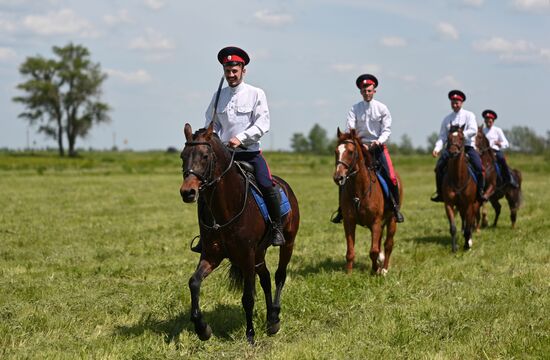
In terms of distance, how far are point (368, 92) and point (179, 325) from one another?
5.93 meters

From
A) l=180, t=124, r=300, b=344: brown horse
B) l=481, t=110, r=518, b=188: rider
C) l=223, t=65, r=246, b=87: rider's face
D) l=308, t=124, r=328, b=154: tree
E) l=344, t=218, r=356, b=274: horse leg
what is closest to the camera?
l=180, t=124, r=300, b=344: brown horse

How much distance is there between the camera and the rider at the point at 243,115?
7535 mm

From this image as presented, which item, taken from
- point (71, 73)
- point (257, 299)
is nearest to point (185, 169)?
point (257, 299)

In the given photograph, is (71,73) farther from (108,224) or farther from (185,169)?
(185,169)

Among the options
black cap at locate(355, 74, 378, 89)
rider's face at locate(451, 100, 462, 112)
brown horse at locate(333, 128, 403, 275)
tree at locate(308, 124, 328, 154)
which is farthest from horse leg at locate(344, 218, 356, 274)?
tree at locate(308, 124, 328, 154)

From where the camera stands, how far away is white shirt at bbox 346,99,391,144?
11914mm

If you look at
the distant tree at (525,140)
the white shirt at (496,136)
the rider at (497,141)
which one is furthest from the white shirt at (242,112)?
the distant tree at (525,140)

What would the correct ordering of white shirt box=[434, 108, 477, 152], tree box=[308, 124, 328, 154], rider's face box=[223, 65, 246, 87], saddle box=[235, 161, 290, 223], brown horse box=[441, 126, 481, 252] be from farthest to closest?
1. tree box=[308, 124, 328, 154]
2. white shirt box=[434, 108, 477, 152]
3. brown horse box=[441, 126, 481, 252]
4. rider's face box=[223, 65, 246, 87]
5. saddle box=[235, 161, 290, 223]

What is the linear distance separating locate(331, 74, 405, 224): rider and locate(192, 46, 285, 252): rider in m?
4.41

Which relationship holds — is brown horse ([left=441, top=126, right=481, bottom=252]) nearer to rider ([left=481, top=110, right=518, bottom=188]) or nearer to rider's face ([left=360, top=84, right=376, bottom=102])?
rider's face ([left=360, top=84, right=376, bottom=102])

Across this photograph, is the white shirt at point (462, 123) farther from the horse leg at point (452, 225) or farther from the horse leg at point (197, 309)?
the horse leg at point (197, 309)

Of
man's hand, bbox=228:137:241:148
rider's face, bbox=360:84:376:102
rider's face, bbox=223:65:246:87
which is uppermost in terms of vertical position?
rider's face, bbox=360:84:376:102

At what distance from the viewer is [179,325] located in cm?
786

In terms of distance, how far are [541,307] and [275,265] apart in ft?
17.0
